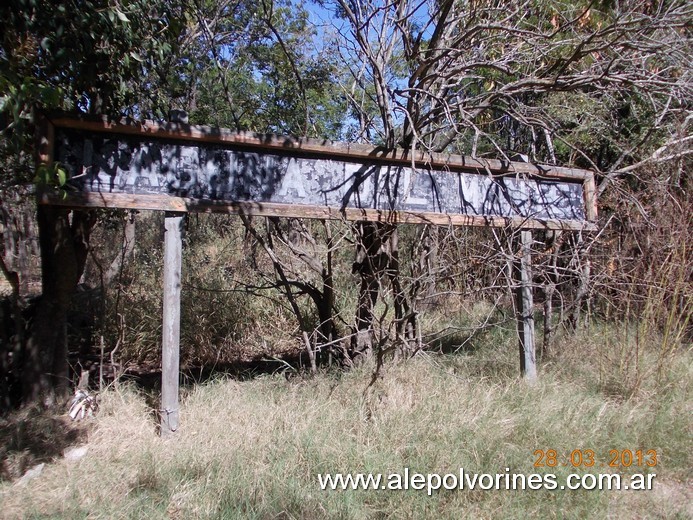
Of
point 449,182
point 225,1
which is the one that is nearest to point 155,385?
point 449,182

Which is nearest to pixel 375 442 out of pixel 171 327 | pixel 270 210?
pixel 171 327

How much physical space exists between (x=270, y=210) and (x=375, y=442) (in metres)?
1.81

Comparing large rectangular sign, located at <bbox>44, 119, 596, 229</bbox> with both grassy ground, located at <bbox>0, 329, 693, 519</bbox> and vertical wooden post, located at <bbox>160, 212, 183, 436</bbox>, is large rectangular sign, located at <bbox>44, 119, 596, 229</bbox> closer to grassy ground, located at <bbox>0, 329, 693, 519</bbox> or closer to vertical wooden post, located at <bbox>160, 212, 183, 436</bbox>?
vertical wooden post, located at <bbox>160, 212, 183, 436</bbox>

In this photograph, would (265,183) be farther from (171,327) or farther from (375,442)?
(375,442)

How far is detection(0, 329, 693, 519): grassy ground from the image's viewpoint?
3.12m

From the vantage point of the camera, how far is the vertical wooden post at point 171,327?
12.9 ft

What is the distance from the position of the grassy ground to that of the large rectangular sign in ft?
4.76

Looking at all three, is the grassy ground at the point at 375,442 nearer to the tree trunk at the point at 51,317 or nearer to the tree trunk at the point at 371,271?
the tree trunk at the point at 371,271

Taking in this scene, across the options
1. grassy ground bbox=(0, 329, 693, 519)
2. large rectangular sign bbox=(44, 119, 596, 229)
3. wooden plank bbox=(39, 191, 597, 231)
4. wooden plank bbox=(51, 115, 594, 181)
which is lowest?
grassy ground bbox=(0, 329, 693, 519)

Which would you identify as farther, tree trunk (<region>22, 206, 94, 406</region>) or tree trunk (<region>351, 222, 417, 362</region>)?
tree trunk (<region>351, 222, 417, 362</region>)

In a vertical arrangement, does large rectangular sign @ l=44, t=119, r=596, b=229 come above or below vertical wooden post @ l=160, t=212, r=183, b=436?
above

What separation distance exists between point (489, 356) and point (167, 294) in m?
3.62

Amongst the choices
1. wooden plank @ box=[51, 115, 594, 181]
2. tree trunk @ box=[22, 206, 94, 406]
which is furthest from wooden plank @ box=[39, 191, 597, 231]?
tree trunk @ box=[22, 206, 94, 406]

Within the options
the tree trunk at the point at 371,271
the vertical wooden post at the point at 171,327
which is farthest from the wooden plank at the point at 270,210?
the tree trunk at the point at 371,271
